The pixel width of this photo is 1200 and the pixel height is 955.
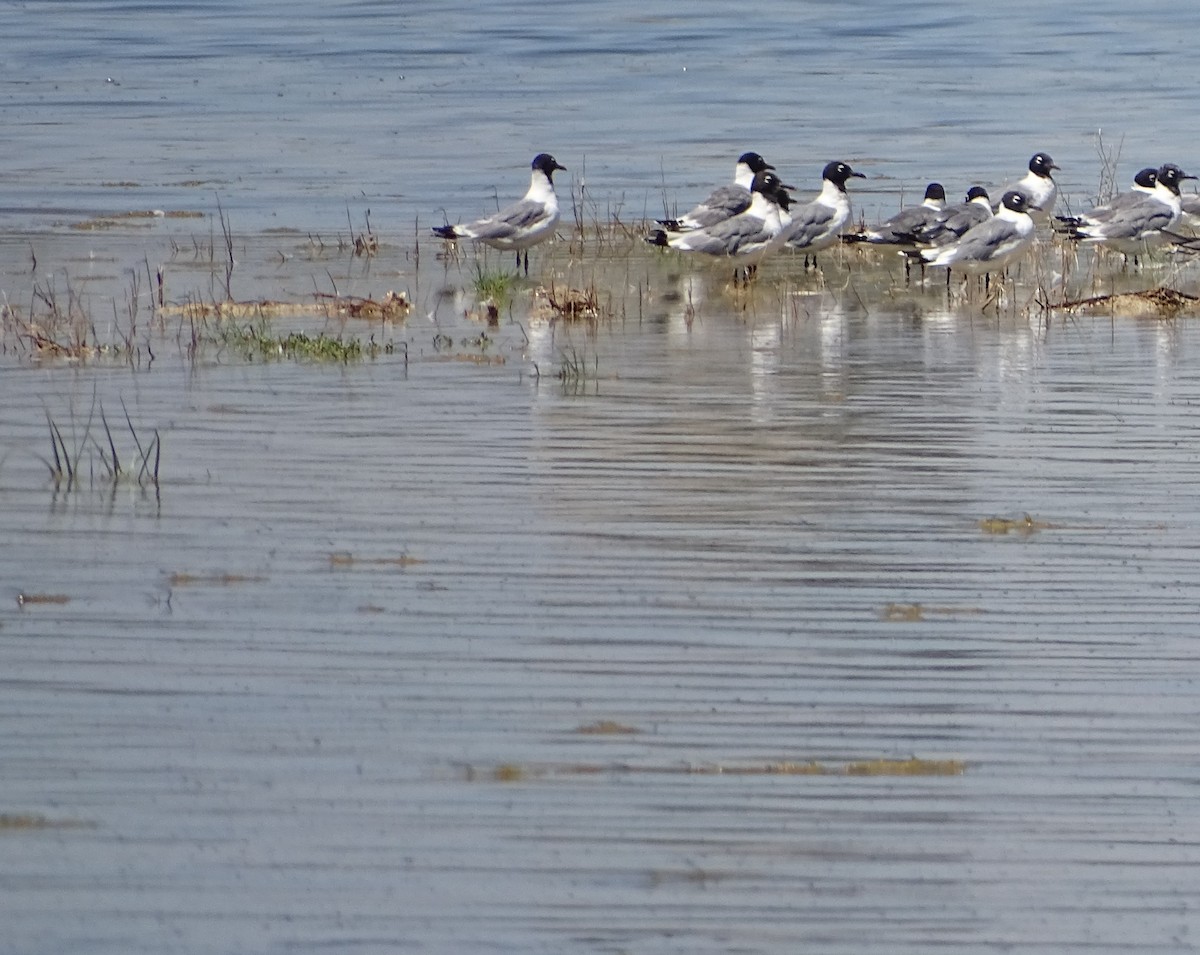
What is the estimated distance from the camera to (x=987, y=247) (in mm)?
16375

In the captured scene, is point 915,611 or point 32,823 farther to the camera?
point 915,611

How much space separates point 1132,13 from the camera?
47.4 metres

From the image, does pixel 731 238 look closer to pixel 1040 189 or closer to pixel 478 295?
pixel 478 295

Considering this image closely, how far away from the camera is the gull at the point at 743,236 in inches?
664

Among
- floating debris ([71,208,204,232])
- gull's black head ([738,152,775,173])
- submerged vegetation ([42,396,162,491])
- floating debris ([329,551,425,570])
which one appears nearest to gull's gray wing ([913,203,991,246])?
gull's black head ([738,152,775,173])

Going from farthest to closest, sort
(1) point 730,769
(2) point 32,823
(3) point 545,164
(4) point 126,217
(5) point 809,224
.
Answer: (4) point 126,217 → (3) point 545,164 → (5) point 809,224 → (1) point 730,769 → (2) point 32,823

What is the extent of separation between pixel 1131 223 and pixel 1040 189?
1.94 meters

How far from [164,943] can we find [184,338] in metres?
8.41

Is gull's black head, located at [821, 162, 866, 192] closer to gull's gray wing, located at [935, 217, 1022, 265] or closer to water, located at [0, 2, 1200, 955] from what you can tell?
gull's gray wing, located at [935, 217, 1022, 265]

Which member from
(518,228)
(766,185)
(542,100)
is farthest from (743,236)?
(542,100)

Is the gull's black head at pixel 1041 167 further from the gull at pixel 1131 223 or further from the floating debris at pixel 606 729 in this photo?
the floating debris at pixel 606 729

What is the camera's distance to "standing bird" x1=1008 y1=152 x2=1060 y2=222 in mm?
19391

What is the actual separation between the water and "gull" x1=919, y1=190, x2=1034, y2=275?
0.76 m

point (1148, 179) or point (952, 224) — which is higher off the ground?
point (1148, 179)
